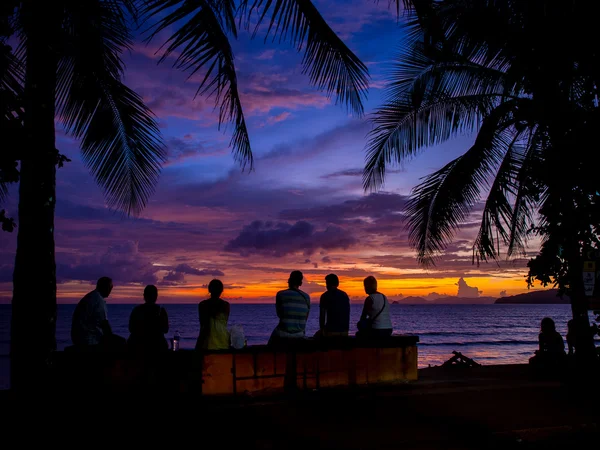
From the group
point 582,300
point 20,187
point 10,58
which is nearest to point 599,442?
point 582,300

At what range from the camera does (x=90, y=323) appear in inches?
290

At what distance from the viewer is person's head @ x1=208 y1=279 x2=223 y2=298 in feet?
25.0

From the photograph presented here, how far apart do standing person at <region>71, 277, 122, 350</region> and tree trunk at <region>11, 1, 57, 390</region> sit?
2.13 m

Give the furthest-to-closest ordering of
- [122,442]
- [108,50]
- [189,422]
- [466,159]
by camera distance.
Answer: [466,159]
[108,50]
[189,422]
[122,442]

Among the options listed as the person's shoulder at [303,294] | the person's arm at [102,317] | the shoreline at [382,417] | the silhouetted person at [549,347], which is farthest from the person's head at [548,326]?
the person's arm at [102,317]

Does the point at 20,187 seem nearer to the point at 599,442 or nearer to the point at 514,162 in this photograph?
the point at 599,442

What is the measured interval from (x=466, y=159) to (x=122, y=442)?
8443mm

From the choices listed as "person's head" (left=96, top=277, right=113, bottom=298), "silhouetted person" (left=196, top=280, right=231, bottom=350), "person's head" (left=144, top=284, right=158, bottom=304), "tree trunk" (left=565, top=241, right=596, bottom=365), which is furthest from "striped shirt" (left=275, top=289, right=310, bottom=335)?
"tree trunk" (left=565, top=241, right=596, bottom=365)

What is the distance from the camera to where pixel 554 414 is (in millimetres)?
6246

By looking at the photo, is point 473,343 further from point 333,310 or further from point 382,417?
point 382,417

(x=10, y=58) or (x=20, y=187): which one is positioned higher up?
(x=10, y=58)

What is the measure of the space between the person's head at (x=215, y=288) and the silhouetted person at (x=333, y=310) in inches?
62.1

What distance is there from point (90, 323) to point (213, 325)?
1.60 meters

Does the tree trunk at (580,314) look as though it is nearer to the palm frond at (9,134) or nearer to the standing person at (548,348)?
the standing person at (548,348)
